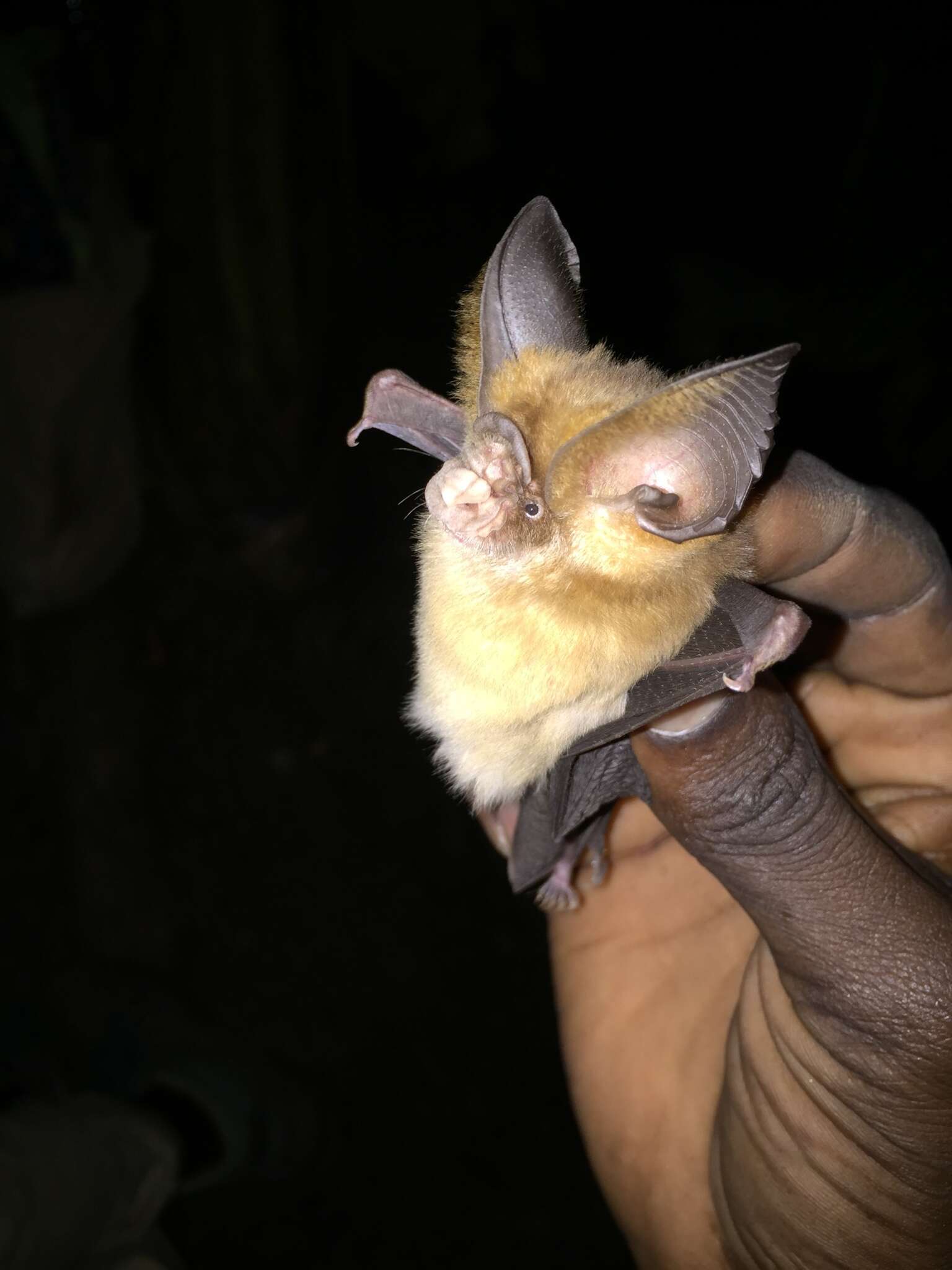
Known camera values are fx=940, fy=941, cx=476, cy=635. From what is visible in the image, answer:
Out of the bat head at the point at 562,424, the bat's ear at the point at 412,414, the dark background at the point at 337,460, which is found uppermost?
the bat head at the point at 562,424

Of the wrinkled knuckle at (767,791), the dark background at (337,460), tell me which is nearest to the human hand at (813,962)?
the wrinkled knuckle at (767,791)

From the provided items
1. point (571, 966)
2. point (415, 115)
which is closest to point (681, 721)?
point (571, 966)

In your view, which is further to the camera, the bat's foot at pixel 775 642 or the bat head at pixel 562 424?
the bat's foot at pixel 775 642

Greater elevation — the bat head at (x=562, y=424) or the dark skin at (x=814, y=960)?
the bat head at (x=562, y=424)

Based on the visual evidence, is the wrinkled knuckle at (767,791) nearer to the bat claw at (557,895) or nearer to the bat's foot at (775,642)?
the bat's foot at (775,642)

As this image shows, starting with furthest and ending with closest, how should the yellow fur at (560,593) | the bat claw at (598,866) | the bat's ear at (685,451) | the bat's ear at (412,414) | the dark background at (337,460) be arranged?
the dark background at (337,460) → the bat claw at (598,866) → the bat's ear at (412,414) → the yellow fur at (560,593) → the bat's ear at (685,451)

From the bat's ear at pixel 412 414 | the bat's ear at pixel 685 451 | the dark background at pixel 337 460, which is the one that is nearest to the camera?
the bat's ear at pixel 685 451

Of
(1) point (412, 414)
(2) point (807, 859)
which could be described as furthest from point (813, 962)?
(1) point (412, 414)

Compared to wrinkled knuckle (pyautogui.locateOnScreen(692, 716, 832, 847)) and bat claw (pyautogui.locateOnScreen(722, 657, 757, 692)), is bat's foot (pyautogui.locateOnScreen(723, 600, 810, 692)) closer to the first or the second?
bat claw (pyautogui.locateOnScreen(722, 657, 757, 692))

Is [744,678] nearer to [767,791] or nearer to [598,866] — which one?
[767,791]
